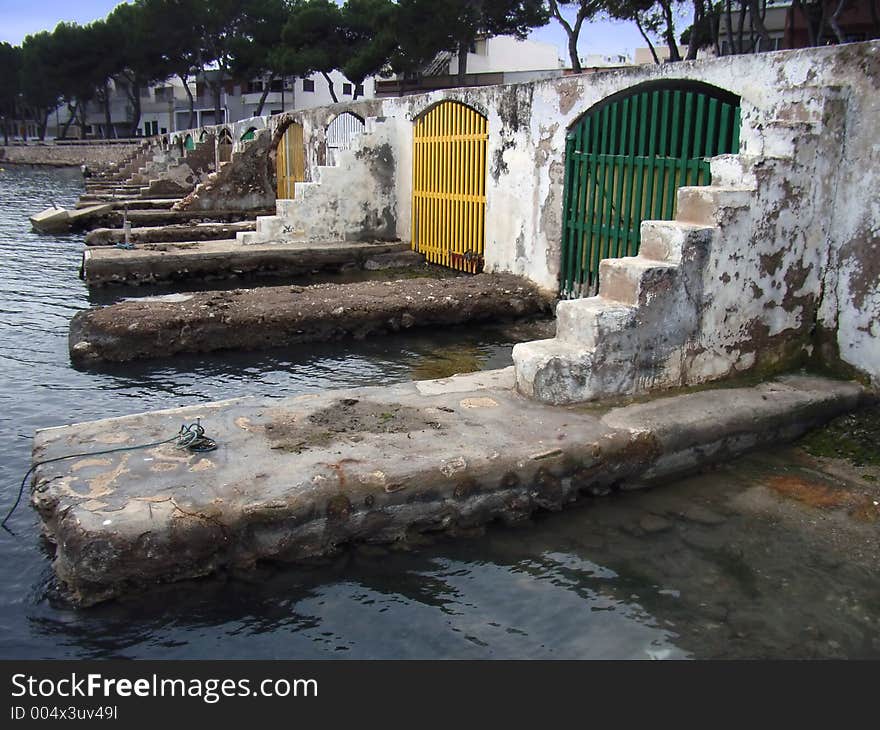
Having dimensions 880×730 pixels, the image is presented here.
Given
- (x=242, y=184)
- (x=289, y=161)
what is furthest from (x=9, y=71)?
(x=289, y=161)

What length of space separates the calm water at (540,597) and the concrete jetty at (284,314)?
2.97m

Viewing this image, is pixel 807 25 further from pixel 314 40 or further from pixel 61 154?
pixel 61 154

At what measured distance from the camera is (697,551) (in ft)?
16.4

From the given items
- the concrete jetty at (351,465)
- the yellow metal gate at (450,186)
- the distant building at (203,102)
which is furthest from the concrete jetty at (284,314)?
the distant building at (203,102)

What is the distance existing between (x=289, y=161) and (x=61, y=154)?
181ft

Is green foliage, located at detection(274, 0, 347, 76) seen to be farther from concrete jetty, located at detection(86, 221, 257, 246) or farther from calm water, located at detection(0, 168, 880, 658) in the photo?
calm water, located at detection(0, 168, 880, 658)

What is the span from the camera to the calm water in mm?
4121

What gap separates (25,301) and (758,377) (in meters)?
10.2

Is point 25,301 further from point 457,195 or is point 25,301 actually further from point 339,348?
point 457,195

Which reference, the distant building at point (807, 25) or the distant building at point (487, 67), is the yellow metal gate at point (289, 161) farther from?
the distant building at point (487, 67)

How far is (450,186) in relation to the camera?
42.6 feet

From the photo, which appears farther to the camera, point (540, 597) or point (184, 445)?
point (184, 445)

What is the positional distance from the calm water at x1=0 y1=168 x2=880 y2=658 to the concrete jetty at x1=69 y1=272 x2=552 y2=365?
297cm

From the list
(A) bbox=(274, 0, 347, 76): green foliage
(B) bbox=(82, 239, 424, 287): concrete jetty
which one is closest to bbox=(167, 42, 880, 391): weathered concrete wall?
(B) bbox=(82, 239, 424, 287): concrete jetty
